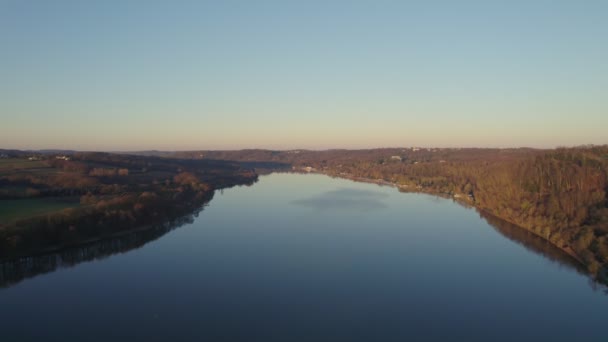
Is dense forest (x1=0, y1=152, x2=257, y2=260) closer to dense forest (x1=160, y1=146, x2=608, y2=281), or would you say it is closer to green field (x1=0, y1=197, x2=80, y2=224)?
green field (x1=0, y1=197, x2=80, y2=224)

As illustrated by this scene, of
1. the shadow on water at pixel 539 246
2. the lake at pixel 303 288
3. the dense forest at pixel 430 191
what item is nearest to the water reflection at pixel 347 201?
the dense forest at pixel 430 191

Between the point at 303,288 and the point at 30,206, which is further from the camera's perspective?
the point at 30,206

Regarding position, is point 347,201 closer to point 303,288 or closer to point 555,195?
point 555,195

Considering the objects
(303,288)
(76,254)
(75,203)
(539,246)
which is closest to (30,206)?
(75,203)

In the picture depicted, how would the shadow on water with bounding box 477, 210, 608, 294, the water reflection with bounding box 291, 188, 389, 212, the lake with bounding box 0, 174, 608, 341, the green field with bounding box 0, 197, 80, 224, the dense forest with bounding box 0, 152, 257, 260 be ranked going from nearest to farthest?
1. the lake with bounding box 0, 174, 608, 341
2. the shadow on water with bounding box 477, 210, 608, 294
3. the dense forest with bounding box 0, 152, 257, 260
4. the green field with bounding box 0, 197, 80, 224
5. the water reflection with bounding box 291, 188, 389, 212

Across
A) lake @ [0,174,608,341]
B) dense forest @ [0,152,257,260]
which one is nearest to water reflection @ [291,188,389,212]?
lake @ [0,174,608,341]

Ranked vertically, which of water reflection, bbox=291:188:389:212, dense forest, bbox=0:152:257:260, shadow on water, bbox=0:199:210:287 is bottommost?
water reflection, bbox=291:188:389:212
